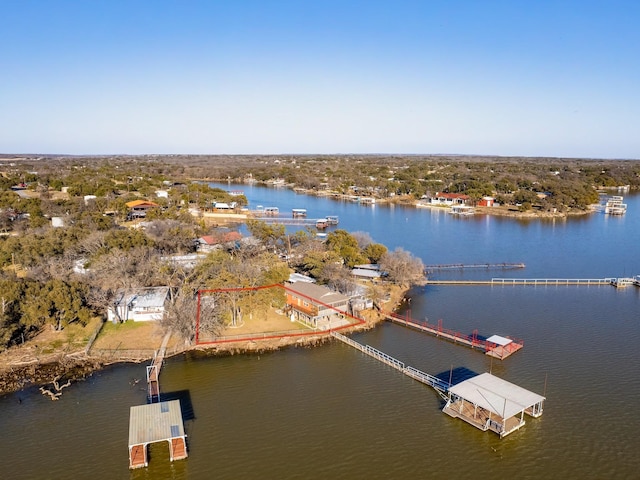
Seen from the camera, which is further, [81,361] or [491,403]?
[81,361]

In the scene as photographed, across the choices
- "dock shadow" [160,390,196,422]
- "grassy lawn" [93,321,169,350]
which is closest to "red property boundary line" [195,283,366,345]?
"grassy lawn" [93,321,169,350]

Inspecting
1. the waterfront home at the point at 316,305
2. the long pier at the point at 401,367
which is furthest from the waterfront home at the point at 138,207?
the long pier at the point at 401,367

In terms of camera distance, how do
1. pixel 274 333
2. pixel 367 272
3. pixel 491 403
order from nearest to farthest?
pixel 491 403 → pixel 274 333 → pixel 367 272

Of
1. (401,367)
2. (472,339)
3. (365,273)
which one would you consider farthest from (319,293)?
(472,339)

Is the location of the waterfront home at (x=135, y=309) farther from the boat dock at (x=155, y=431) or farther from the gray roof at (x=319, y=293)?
the boat dock at (x=155, y=431)

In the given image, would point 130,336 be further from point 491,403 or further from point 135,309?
point 491,403
